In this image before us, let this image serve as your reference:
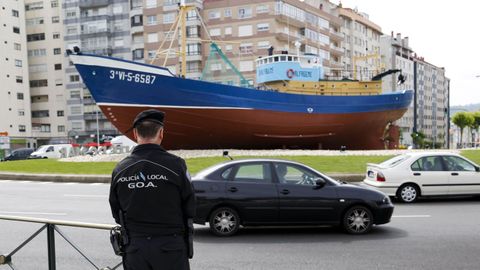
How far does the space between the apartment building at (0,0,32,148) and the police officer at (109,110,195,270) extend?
7106 cm

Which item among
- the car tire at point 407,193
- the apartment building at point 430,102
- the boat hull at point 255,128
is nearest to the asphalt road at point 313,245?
the car tire at point 407,193

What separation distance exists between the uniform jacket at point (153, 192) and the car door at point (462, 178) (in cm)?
969

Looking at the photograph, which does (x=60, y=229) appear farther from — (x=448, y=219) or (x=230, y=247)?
(x=448, y=219)

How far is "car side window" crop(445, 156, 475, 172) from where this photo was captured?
10.8 m

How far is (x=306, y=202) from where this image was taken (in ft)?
23.9

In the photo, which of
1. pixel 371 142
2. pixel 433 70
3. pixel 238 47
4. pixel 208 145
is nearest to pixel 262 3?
pixel 238 47

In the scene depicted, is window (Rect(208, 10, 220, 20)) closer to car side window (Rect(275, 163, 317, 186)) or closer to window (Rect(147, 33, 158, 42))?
window (Rect(147, 33, 158, 42))

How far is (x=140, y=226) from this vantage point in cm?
285

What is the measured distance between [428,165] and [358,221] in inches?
174

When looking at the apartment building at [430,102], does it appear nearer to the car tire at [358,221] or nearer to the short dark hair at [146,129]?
the car tire at [358,221]

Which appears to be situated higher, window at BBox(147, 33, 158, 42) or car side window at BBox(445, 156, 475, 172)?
window at BBox(147, 33, 158, 42)

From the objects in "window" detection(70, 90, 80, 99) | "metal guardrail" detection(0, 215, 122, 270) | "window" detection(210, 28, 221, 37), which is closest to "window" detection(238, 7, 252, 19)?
"window" detection(210, 28, 221, 37)

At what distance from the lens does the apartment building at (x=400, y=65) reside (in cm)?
9750

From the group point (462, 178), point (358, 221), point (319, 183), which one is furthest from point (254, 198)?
point (462, 178)
